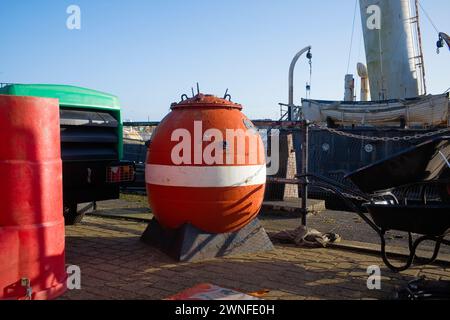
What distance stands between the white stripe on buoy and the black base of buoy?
537mm

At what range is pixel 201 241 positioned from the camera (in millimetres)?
4965

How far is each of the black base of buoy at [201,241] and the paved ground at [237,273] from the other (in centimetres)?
11

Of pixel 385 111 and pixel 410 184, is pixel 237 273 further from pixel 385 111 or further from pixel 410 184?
pixel 385 111

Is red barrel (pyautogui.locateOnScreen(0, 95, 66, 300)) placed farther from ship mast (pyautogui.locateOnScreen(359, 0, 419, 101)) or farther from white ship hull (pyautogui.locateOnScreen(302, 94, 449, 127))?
ship mast (pyautogui.locateOnScreen(359, 0, 419, 101))

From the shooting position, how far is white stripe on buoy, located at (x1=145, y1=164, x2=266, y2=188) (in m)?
4.82

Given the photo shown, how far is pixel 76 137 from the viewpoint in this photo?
5.13 meters

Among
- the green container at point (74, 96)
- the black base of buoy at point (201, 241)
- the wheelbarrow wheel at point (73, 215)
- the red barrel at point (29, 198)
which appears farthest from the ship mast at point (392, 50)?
the red barrel at point (29, 198)

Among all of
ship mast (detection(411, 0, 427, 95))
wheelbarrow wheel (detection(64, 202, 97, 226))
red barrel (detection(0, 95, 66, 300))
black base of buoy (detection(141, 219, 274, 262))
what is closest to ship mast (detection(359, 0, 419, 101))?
ship mast (detection(411, 0, 427, 95))

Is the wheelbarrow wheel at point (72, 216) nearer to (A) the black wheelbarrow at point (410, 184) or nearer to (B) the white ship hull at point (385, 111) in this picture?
(A) the black wheelbarrow at point (410, 184)

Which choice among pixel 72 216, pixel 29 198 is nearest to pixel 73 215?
pixel 72 216

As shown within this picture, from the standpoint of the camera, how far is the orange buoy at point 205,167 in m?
4.84

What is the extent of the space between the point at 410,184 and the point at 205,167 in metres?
2.18
